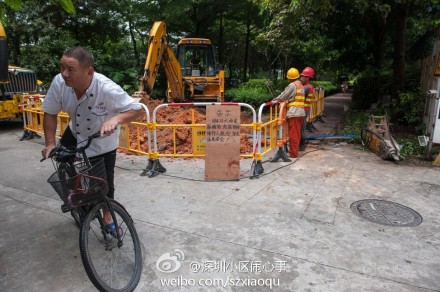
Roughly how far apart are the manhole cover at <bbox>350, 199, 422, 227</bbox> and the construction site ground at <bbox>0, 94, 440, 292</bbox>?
11 centimetres

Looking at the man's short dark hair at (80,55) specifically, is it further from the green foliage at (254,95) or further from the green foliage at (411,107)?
the green foliage at (254,95)

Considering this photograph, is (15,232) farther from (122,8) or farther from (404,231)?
(122,8)

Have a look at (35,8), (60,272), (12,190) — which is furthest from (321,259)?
(35,8)

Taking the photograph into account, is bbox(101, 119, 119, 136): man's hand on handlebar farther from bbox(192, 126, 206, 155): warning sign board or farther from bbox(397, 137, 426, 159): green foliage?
bbox(397, 137, 426, 159): green foliage

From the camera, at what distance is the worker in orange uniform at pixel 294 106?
6691 mm

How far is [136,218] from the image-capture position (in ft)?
14.0

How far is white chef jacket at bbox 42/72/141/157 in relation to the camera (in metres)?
2.91

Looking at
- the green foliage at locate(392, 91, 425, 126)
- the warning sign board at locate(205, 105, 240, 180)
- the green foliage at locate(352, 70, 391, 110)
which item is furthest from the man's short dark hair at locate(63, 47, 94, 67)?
the green foliage at locate(352, 70, 391, 110)

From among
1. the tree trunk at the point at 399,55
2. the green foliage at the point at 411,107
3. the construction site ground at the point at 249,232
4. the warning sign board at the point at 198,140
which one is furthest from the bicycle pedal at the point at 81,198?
the tree trunk at the point at 399,55

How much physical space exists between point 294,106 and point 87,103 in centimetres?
465

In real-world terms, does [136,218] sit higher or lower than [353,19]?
lower

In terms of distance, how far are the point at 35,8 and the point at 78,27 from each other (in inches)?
131

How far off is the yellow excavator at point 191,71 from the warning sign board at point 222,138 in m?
4.52

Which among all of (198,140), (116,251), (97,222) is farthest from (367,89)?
(97,222)
